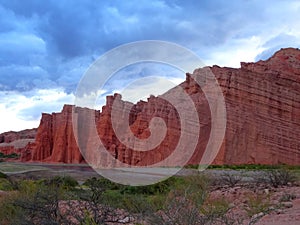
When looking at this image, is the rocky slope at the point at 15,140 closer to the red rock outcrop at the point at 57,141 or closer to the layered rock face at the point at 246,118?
the red rock outcrop at the point at 57,141

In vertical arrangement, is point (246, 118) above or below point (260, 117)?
below

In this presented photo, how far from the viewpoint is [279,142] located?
5572 cm

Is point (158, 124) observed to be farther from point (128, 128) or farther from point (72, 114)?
point (72, 114)

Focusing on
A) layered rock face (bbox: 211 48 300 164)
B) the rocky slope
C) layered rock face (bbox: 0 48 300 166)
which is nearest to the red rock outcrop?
the rocky slope

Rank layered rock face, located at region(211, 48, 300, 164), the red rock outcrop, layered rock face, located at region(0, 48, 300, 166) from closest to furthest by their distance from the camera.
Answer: layered rock face, located at region(211, 48, 300, 164) < layered rock face, located at region(0, 48, 300, 166) < the red rock outcrop

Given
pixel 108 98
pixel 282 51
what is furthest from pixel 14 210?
pixel 108 98

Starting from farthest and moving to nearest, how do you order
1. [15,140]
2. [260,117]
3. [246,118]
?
[15,140] → [260,117] → [246,118]

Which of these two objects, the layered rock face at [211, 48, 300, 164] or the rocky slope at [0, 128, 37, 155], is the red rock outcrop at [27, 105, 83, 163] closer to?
the rocky slope at [0, 128, 37, 155]

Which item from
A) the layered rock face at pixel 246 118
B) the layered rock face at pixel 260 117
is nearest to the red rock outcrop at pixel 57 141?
the layered rock face at pixel 246 118

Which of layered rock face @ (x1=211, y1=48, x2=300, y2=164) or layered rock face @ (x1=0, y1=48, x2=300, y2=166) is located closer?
layered rock face @ (x1=211, y1=48, x2=300, y2=164)

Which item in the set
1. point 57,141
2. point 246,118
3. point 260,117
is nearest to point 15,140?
point 57,141

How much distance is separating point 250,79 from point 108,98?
36.1m

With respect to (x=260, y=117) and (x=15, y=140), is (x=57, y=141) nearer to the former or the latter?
(x=260, y=117)

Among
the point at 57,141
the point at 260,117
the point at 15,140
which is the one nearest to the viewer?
the point at 260,117
